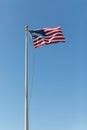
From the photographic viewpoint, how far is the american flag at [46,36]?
3023 cm

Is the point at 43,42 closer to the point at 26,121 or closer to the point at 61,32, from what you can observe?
the point at 61,32

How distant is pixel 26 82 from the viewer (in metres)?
29.5

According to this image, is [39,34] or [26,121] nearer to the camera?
[26,121]

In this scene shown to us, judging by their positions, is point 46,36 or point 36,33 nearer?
point 46,36

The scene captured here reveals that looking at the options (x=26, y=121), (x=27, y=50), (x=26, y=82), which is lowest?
(x=26, y=121)

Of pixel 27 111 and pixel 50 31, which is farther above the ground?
pixel 50 31

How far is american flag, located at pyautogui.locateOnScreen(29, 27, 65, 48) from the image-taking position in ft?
99.2

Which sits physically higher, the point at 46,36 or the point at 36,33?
the point at 36,33

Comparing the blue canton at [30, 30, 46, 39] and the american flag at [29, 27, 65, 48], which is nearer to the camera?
the american flag at [29, 27, 65, 48]

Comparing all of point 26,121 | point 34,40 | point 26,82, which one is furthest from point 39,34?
point 26,121

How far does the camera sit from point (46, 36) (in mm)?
30562

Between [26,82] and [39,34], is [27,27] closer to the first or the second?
[39,34]

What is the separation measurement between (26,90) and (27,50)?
2.44 meters

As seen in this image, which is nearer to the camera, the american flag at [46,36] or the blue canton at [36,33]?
the american flag at [46,36]
